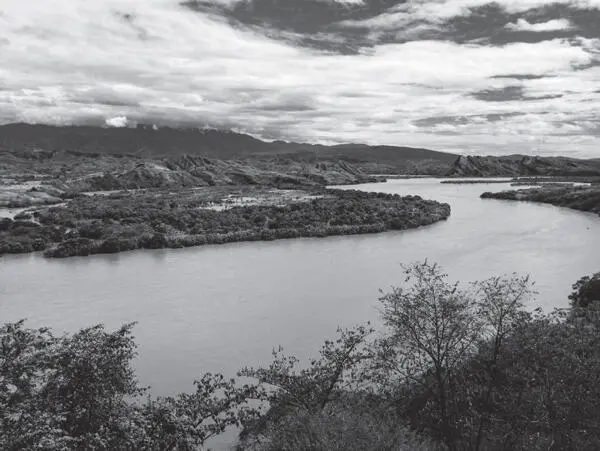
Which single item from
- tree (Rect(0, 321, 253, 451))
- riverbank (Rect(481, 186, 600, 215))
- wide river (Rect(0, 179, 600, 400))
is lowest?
wide river (Rect(0, 179, 600, 400))

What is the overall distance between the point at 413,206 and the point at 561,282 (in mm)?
52610

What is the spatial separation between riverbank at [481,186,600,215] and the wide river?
32.7 m

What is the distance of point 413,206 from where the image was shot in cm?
9769

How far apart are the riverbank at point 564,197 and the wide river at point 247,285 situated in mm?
32656

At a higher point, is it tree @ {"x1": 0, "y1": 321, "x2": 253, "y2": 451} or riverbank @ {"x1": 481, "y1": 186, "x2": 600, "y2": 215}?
riverbank @ {"x1": 481, "y1": 186, "x2": 600, "y2": 215}

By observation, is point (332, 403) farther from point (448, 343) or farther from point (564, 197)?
point (564, 197)

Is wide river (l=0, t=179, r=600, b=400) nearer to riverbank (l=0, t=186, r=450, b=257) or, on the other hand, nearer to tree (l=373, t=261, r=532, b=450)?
riverbank (l=0, t=186, r=450, b=257)

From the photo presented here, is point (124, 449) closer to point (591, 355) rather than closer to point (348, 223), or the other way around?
point (591, 355)

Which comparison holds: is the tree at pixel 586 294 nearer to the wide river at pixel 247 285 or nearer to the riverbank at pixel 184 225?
the wide river at pixel 247 285

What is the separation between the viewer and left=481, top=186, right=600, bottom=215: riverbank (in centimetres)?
10419

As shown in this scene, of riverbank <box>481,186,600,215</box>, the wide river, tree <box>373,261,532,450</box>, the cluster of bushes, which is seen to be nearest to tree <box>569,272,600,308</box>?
the wide river

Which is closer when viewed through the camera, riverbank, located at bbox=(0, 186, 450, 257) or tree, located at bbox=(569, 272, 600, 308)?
tree, located at bbox=(569, 272, 600, 308)

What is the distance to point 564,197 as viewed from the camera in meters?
116

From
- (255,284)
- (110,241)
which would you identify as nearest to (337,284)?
(255,284)
